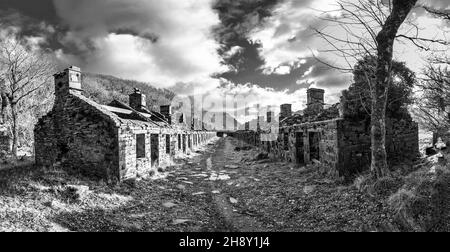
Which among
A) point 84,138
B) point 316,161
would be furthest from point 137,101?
point 316,161

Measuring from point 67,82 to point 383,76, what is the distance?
41.3 ft

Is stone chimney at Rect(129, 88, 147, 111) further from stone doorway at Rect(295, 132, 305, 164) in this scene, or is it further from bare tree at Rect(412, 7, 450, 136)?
bare tree at Rect(412, 7, 450, 136)

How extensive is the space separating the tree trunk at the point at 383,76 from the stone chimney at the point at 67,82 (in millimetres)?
12291

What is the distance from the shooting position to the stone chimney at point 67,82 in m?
11.6

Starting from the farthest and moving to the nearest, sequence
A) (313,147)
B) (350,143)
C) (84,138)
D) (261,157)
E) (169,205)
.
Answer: (261,157) < (313,147) < (84,138) < (350,143) < (169,205)

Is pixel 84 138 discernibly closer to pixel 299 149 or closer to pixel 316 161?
pixel 316 161

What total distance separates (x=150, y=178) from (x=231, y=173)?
461cm

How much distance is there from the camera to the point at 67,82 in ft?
37.9

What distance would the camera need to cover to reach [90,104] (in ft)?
36.4

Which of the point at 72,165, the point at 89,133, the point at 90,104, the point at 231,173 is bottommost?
the point at 231,173

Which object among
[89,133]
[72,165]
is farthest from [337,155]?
[72,165]

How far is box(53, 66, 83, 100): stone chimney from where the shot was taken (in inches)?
456

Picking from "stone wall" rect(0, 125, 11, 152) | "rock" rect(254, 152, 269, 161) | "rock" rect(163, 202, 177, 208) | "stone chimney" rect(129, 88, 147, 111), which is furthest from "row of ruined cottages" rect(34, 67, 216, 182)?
"stone wall" rect(0, 125, 11, 152)
